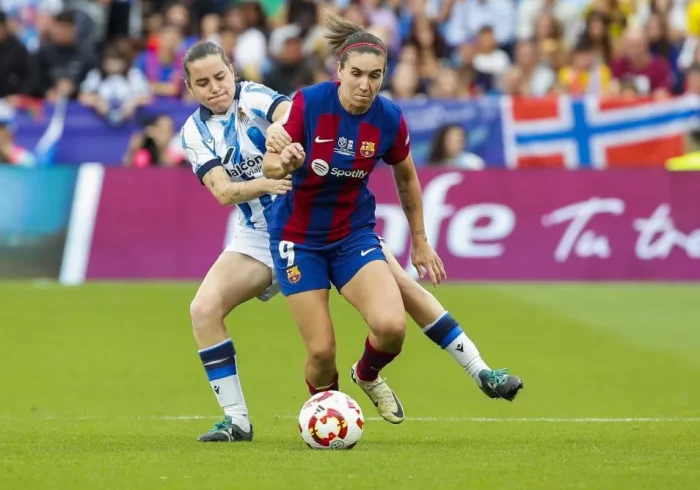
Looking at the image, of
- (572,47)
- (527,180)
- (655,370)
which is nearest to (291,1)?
(572,47)

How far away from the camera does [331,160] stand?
7.58 meters

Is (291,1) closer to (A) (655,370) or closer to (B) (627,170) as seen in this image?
(B) (627,170)

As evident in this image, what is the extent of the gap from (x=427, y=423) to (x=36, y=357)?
4193mm

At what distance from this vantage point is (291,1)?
20.7 meters

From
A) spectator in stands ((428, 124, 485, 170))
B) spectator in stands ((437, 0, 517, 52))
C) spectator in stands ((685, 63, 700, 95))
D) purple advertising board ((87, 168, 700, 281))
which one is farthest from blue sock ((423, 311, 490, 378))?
spectator in stands ((437, 0, 517, 52))

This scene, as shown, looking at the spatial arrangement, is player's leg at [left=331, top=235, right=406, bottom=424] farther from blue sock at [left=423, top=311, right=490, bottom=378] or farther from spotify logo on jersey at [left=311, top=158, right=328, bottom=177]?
spotify logo on jersey at [left=311, top=158, right=328, bottom=177]

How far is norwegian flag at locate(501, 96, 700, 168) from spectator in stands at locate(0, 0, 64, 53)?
6783 mm

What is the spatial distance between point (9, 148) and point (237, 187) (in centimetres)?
1088

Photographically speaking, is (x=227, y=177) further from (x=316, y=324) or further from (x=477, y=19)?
(x=477, y=19)

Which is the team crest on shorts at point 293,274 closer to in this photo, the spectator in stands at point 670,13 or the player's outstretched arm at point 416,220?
the player's outstretched arm at point 416,220

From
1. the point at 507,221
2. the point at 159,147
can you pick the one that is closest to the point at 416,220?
the point at 507,221

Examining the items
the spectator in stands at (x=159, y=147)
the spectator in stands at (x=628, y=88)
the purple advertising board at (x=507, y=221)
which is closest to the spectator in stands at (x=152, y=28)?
the spectator in stands at (x=159, y=147)

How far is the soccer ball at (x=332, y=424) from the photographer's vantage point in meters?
7.32

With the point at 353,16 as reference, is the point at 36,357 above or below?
below
